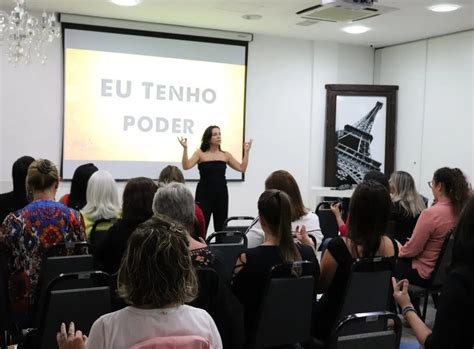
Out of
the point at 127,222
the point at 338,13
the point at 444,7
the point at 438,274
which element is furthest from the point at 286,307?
the point at 444,7

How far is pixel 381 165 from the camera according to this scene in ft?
28.0

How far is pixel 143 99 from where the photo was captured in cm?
751

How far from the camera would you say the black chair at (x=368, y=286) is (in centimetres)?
282

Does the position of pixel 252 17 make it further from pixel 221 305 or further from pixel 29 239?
pixel 221 305

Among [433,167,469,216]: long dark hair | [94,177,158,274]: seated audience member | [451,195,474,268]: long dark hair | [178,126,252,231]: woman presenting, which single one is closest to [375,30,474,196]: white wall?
[178,126,252,231]: woman presenting

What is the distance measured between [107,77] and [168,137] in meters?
1.12

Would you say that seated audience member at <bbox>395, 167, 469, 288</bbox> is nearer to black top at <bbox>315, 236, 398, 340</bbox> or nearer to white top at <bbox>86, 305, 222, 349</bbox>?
black top at <bbox>315, 236, 398, 340</bbox>

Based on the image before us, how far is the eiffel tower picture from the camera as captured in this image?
849cm

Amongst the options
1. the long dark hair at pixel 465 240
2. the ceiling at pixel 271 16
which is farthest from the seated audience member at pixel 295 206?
the ceiling at pixel 271 16

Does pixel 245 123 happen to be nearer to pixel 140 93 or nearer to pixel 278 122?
pixel 278 122

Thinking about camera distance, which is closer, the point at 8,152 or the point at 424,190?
the point at 8,152

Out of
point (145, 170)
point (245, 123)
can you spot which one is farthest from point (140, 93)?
point (245, 123)

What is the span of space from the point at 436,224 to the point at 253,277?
1.86 meters

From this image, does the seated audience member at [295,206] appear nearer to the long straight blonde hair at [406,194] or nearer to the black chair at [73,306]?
the long straight blonde hair at [406,194]
